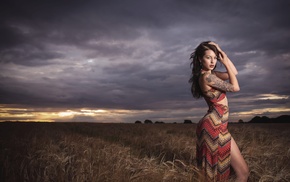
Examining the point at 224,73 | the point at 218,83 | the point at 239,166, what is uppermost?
the point at 224,73

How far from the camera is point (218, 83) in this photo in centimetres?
366

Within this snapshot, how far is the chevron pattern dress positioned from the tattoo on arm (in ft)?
0.33

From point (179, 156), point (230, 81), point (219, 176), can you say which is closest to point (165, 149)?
point (179, 156)

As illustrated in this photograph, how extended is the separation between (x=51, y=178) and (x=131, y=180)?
1101mm

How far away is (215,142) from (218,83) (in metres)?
0.86

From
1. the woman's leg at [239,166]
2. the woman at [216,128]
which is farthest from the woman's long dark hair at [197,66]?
the woman's leg at [239,166]

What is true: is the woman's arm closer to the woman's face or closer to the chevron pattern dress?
the woman's face

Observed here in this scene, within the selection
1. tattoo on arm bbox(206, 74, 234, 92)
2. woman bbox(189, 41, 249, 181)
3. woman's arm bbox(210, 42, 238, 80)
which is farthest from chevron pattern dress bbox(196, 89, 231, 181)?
woman's arm bbox(210, 42, 238, 80)

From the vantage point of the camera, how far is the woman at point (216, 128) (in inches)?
144

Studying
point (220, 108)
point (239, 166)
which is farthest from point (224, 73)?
point (239, 166)

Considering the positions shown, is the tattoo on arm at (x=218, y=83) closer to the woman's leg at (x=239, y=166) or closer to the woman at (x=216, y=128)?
the woman at (x=216, y=128)

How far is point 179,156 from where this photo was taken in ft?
20.6

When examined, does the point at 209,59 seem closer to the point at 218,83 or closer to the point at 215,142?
the point at 218,83

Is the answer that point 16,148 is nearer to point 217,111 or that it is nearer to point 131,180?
point 131,180
